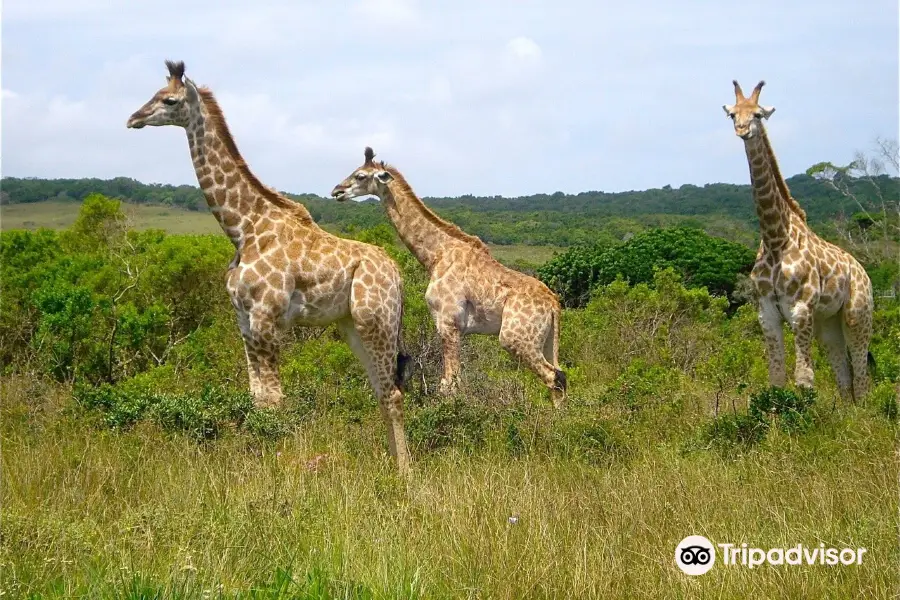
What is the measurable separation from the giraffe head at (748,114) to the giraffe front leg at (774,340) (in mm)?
1499

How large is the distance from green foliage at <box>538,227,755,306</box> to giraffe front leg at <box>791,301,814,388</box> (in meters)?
13.0

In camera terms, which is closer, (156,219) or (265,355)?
(265,355)

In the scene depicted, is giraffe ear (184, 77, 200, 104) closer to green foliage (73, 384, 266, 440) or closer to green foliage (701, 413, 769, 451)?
green foliage (73, 384, 266, 440)

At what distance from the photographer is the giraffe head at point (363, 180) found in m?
10.0

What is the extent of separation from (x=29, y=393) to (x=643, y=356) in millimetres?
7067

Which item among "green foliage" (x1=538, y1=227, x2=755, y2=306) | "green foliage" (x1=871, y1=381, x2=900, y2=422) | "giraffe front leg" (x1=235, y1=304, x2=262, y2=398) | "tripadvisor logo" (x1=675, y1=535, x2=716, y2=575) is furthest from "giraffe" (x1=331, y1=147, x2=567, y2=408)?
"green foliage" (x1=538, y1=227, x2=755, y2=306)

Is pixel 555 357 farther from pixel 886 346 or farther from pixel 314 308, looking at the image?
pixel 886 346

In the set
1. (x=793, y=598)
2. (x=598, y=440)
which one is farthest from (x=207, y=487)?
(x=793, y=598)

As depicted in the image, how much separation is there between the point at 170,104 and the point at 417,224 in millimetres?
3255

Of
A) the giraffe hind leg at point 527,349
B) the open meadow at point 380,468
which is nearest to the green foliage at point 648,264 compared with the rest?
the open meadow at point 380,468

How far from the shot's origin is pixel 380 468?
7031 mm

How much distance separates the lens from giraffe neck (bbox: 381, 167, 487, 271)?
10203mm

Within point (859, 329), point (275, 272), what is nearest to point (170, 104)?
point (275, 272)

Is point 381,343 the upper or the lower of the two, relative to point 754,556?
upper
